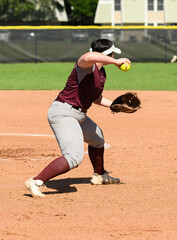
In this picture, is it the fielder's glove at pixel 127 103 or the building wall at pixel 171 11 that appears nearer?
the fielder's glove at pixel 127 103

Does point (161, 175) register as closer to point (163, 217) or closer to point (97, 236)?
point (163, 217)

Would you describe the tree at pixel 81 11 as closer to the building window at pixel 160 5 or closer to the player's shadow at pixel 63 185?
the building window at pixel 160 5

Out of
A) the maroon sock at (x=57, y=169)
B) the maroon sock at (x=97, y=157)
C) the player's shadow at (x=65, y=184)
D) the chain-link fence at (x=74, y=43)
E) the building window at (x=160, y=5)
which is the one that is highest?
the maroon sock at (x=57, y=169)

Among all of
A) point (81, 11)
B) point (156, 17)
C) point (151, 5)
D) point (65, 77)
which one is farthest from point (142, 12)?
point (65, 77)

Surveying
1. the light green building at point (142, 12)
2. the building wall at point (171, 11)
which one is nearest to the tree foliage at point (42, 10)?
the light green building at point (142, 12)

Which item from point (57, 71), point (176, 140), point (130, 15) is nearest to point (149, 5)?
point (130, 15)

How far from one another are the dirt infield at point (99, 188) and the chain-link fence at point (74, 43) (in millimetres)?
18223

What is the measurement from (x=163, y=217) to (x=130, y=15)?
54.2m

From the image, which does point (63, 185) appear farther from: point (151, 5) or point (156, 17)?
point (151, 5)

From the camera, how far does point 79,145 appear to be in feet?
21.0

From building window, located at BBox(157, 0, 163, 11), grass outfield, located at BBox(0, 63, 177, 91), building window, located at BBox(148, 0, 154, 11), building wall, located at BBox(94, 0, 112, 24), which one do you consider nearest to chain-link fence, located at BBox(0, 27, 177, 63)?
grass outfield, located at BBox(0, 63, 177, 91)

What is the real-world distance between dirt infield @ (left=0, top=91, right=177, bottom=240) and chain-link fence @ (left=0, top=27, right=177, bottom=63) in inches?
717

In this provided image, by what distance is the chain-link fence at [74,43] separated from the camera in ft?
102

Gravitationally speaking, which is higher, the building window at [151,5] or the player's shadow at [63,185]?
the player's shadow at [63,185]
